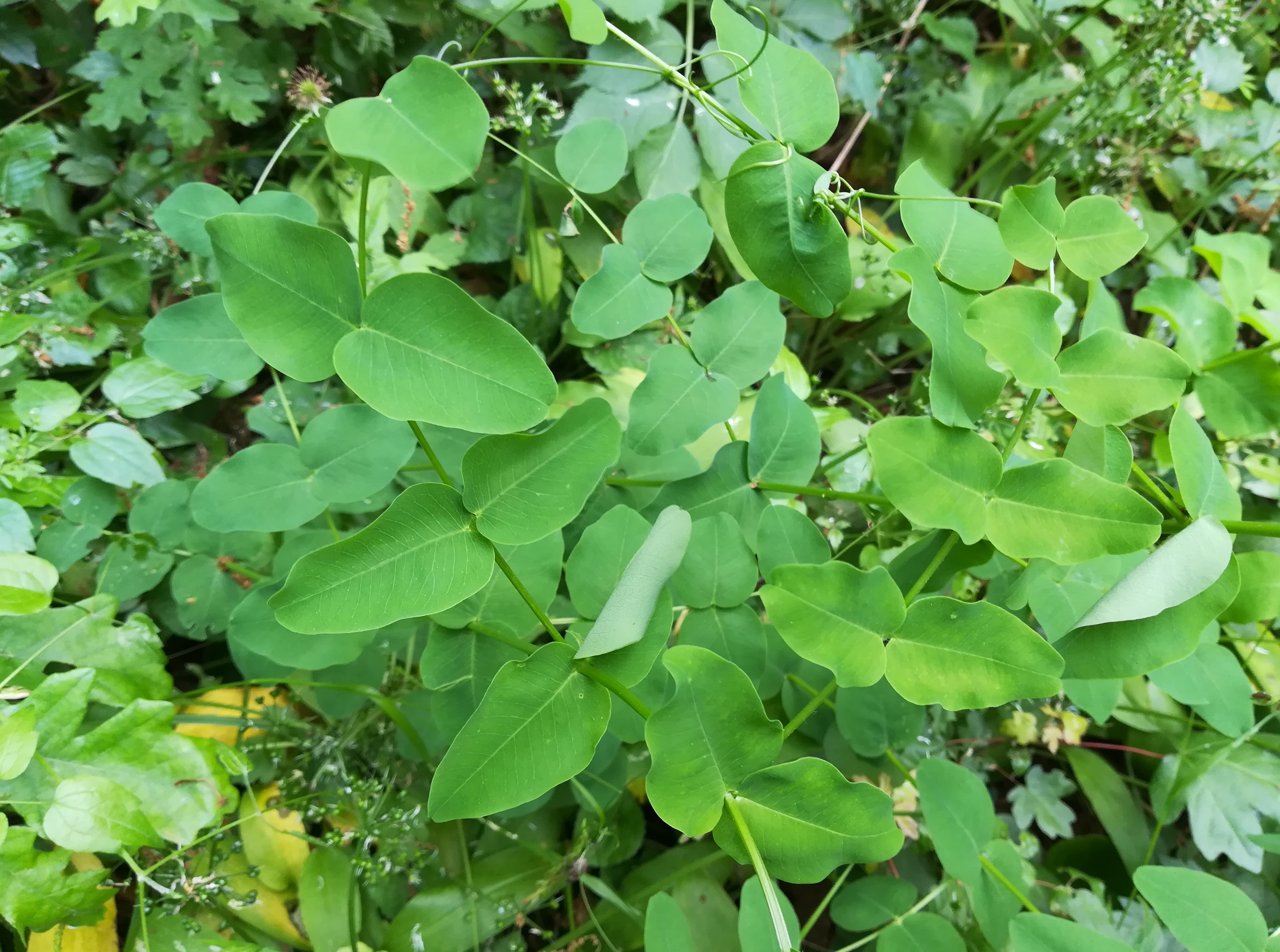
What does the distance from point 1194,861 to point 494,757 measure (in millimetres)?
1348

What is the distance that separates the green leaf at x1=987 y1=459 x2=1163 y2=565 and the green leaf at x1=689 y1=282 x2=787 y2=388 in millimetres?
312

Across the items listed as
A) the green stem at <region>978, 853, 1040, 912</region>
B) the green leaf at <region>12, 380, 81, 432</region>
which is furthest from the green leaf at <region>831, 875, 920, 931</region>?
the green leaf at <region>12, 380, 81, 432</region>

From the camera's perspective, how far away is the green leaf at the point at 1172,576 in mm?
626

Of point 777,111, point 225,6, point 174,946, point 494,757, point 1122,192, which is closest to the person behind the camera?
point 494,757

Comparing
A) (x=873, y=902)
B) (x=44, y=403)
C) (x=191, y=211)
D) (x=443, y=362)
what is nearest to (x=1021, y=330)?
(x=443, y=362)

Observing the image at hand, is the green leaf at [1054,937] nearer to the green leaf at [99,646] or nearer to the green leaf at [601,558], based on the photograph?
the green leaf at [601,558]

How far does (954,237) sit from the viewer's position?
74 centimetres

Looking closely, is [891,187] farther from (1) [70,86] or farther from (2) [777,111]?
(1) [70,86]

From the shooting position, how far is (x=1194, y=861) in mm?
1271

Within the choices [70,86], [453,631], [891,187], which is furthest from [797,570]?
[70,86]

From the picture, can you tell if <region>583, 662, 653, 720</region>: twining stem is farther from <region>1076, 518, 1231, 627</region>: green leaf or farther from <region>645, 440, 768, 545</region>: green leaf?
<region>1076, 518, 1231, 627</region>: green leaf

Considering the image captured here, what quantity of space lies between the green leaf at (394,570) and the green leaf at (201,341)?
327 mm

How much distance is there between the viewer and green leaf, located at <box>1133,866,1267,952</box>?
671 mm

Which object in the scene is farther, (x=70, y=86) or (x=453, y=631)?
(x=70, y=86)
